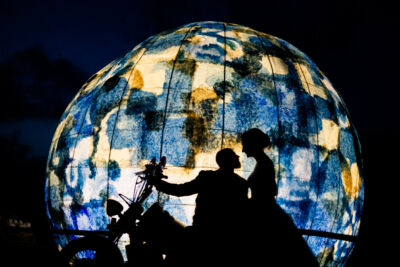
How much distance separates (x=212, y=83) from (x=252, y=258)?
9.80ft

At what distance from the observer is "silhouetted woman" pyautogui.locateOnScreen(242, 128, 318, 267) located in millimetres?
3953

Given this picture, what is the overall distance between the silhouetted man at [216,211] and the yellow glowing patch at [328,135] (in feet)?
7.29

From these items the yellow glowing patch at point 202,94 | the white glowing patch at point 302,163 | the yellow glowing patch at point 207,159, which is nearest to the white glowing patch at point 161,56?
the yellow glowing patch at point 202,94

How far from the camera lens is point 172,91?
5172 millimetres

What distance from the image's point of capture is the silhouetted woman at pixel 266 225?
3.95 meters

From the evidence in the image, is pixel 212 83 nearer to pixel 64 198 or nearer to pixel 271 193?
pixel 271 193

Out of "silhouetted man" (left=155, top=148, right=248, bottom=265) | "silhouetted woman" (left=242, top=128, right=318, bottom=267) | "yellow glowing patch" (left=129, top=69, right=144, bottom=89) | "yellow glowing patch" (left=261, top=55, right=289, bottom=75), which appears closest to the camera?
"silhouetted man" (left=155, top=148, right=248, bottom=265)

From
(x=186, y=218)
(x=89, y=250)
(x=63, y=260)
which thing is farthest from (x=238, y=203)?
(x=63, y=260)

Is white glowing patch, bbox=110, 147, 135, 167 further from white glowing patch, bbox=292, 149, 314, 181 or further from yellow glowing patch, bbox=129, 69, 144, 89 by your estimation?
white glowing patch, bbox=292, 149, 314, 181

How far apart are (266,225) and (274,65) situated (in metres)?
3.17

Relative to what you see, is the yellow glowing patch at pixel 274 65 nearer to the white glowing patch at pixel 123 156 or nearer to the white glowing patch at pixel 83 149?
the white glowing patch at pixel 123 156

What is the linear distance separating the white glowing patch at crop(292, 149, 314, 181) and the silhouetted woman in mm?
724

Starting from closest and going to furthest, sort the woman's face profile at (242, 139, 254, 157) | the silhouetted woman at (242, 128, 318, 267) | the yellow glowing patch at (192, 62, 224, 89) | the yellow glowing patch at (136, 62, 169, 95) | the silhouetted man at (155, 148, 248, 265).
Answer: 1. the silhouetted man at (155, 148, 248, 265)
2. the silhouetted woman at (242, 128, 318, 267)
3. the woman's face profile at (242, 139, 254, 157)
4. the yellow glowing patch at (192, 62, 224, 89)
5. the yellow glowing patch at (136, 62, 169, 95)

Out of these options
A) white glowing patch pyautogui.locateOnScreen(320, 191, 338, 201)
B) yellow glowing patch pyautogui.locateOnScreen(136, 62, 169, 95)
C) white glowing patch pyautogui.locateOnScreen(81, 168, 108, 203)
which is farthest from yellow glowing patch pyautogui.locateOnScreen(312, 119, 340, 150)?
white glowing patch pyautogui.locateOnScreen(81, 168, 108, 203)
